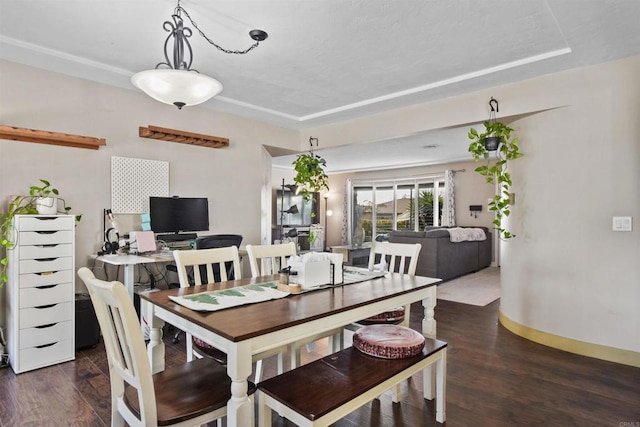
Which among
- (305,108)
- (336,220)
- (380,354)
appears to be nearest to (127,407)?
(380,354)

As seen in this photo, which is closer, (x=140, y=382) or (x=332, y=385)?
(x=140, y=382)

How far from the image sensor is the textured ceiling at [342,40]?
2.20 m

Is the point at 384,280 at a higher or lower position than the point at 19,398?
higher

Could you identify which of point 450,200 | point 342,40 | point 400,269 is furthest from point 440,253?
point 342,40

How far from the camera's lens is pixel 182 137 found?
3.94 m

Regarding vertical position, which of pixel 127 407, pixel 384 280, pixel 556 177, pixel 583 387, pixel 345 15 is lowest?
pixel 583 387

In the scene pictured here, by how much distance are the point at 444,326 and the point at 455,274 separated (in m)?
2.70

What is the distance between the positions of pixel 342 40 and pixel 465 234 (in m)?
4.80

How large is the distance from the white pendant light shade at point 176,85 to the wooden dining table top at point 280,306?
107 cm

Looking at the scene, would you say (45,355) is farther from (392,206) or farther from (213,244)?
(392,206)

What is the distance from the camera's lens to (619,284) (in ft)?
9.20

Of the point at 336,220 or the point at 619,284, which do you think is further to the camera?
the point at 336,220

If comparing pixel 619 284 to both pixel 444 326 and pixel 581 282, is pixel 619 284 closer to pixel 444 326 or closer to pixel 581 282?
pixel 581 282

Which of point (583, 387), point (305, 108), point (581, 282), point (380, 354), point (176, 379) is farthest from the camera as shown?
point (305, 108)
